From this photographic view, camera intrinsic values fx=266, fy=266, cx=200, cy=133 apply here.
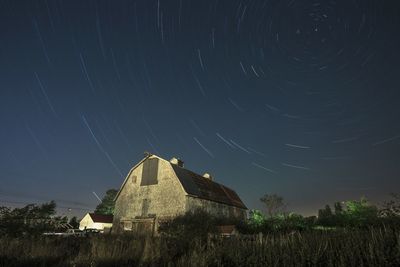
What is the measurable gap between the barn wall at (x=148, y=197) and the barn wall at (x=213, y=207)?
97cm

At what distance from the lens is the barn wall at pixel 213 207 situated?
2759 cm

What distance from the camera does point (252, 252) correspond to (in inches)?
283

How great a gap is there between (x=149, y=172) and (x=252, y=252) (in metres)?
25.1

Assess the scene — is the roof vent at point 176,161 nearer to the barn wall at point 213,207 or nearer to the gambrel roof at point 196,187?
the gambrel roof at point 196,187

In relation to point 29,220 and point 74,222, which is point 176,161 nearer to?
point 29,220

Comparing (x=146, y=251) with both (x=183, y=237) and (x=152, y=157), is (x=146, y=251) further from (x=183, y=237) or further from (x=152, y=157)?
(x=152, y=157)

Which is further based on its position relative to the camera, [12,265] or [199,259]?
[12,265]

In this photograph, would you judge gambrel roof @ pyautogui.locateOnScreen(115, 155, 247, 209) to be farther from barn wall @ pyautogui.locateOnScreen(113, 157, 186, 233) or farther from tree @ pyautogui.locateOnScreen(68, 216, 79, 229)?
tree @ pyautogui.locateOnScreen(68, 216, 79, 229)

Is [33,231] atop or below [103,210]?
below

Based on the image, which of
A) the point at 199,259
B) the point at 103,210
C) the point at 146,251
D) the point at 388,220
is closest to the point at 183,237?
the point at 146,251

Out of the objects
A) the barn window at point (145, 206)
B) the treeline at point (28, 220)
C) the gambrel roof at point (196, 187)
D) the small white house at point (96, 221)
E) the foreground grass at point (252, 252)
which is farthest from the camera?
the small white house at point (96, 221)

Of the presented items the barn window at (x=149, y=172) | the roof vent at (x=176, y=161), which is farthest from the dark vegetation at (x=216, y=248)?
the roof vent at (x=176, y=161)

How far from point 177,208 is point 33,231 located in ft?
51.9

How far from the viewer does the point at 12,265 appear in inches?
342
